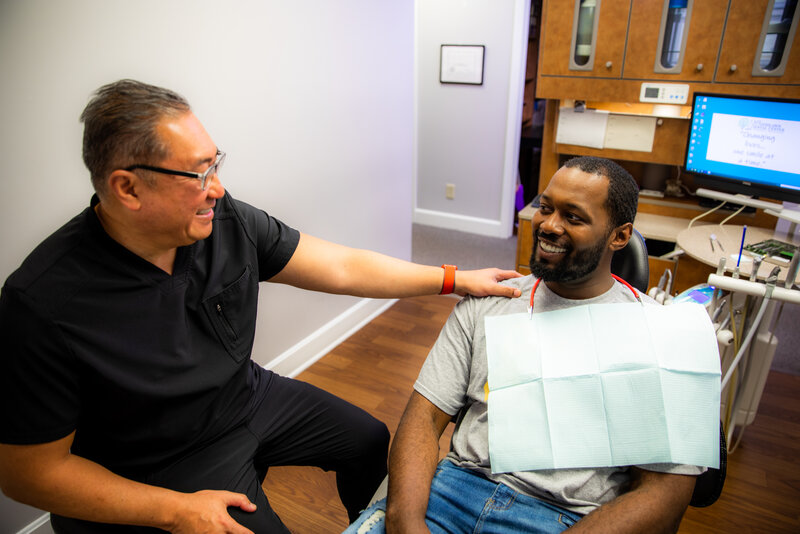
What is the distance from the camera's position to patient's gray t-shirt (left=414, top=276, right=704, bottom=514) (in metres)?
1.15

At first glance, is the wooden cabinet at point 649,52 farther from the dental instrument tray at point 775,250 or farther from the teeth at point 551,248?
the teeth at point 551,248

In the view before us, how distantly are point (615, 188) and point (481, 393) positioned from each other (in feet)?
1.88

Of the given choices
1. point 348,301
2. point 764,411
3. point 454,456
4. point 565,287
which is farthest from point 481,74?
point 454,456

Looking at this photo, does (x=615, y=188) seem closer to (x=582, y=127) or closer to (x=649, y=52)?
(x=649, y=52)

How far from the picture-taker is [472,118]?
13.9 ft

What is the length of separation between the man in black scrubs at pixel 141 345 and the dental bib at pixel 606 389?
0.20 m

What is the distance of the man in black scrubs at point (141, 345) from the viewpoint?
98 cm

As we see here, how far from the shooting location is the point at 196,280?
121 centimetres

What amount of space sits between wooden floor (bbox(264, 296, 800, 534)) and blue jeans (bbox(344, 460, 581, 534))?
752 millimetres

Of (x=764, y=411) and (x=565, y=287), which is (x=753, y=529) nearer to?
(x=764, y=411)

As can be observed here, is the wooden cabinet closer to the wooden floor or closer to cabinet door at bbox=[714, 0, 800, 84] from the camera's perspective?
cabinet door at bbox=[714, 0, 800, 84]

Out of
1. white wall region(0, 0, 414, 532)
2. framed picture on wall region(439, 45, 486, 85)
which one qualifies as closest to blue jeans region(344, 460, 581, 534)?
white wall region(0, 0, 414, 532)

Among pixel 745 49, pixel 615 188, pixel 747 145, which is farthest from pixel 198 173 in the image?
pixel 745 49

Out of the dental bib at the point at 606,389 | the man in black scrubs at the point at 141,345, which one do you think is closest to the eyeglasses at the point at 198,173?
the man in black scrubs at the point at 141,345
